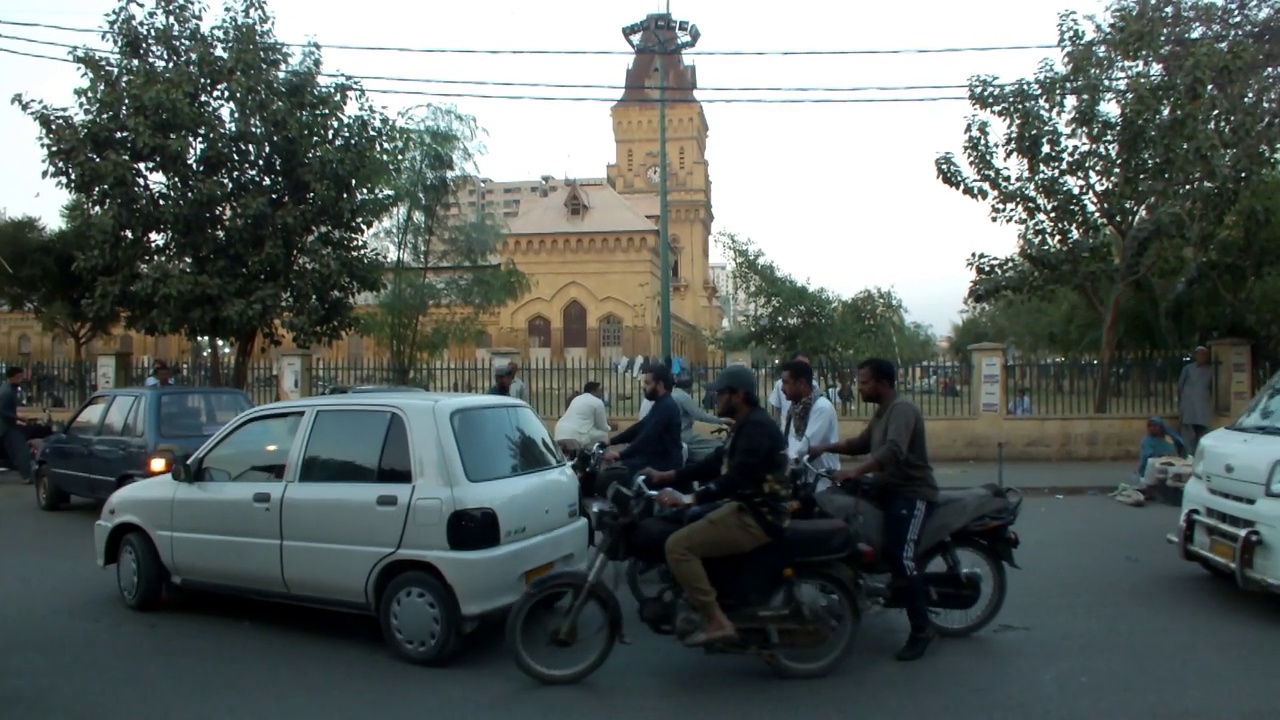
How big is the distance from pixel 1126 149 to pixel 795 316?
587 inches

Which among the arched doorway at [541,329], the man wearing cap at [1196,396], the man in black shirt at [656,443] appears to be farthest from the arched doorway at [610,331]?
the man in black shirt at [656,443]

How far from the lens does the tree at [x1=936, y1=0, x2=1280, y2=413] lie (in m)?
17.3

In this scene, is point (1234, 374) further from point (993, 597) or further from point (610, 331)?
point (610, 331)

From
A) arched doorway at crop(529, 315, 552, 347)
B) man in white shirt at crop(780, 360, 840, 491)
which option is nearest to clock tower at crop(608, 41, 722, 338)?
arched doorway at crop(529, 315, 552, 347)

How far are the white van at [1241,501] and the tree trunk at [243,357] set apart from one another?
48.2 ft

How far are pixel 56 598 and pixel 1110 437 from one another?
15.7 metres

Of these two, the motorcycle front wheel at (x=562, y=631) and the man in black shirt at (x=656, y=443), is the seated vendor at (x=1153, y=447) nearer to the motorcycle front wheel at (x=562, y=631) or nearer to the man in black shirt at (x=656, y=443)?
the man in black shirt at (x=656, y=443)

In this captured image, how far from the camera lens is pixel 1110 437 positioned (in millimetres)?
17922

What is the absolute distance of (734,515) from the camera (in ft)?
19.0

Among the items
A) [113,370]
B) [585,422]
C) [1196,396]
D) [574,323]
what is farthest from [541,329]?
[585,422]

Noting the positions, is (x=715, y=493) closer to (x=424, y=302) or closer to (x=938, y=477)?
(x=938, y=477)

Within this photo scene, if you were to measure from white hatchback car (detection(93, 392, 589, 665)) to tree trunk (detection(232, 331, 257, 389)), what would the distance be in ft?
37.0

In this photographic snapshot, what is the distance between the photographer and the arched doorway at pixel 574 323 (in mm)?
55125

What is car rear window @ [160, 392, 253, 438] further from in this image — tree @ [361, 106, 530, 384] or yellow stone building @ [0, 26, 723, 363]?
yellow stone building @ [0, 26, 723, 363]
